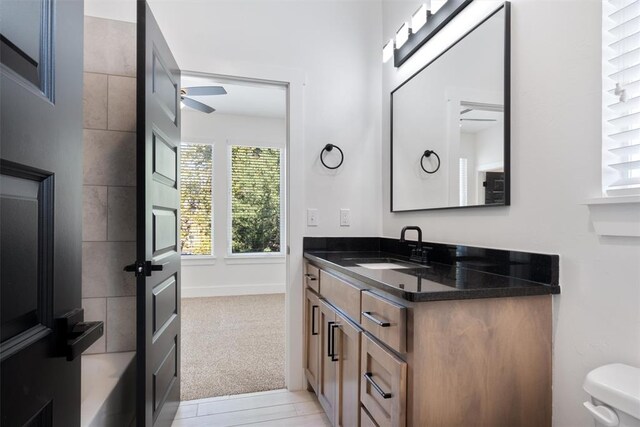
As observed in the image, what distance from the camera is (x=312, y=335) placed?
211 centimetres

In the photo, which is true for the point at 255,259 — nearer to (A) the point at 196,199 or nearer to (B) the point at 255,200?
(B) the point at 255,200

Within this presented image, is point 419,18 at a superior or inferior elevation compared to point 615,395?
superior

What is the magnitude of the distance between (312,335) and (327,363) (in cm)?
34

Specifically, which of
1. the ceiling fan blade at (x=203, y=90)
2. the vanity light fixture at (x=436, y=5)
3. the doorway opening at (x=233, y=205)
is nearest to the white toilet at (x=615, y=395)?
the vanity light fixture at (x=436, y=5)

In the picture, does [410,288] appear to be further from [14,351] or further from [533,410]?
[14,351]

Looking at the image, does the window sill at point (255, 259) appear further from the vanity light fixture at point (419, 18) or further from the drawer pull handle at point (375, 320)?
the drawer pull handle at point (375, 320)

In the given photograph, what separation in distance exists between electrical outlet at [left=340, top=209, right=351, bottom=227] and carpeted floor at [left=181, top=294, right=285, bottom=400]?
117 centimetres

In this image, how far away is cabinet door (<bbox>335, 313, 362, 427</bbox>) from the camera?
4.57 feet

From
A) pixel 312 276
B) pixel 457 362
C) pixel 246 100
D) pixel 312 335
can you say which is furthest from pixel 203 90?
pixel 457 362

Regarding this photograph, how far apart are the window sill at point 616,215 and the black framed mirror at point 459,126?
37 cm

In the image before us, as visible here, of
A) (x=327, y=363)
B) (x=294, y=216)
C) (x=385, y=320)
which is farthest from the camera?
(x=294, y=216)

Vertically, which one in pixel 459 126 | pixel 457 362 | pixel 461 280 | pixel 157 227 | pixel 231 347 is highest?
pixel 459 126

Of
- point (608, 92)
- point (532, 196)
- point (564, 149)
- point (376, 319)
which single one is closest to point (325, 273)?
point (376, 319)

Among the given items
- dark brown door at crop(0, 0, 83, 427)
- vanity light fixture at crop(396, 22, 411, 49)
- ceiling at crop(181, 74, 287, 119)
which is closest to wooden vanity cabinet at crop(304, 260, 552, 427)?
dark brown door at crop(0, 0, 83, 427)
